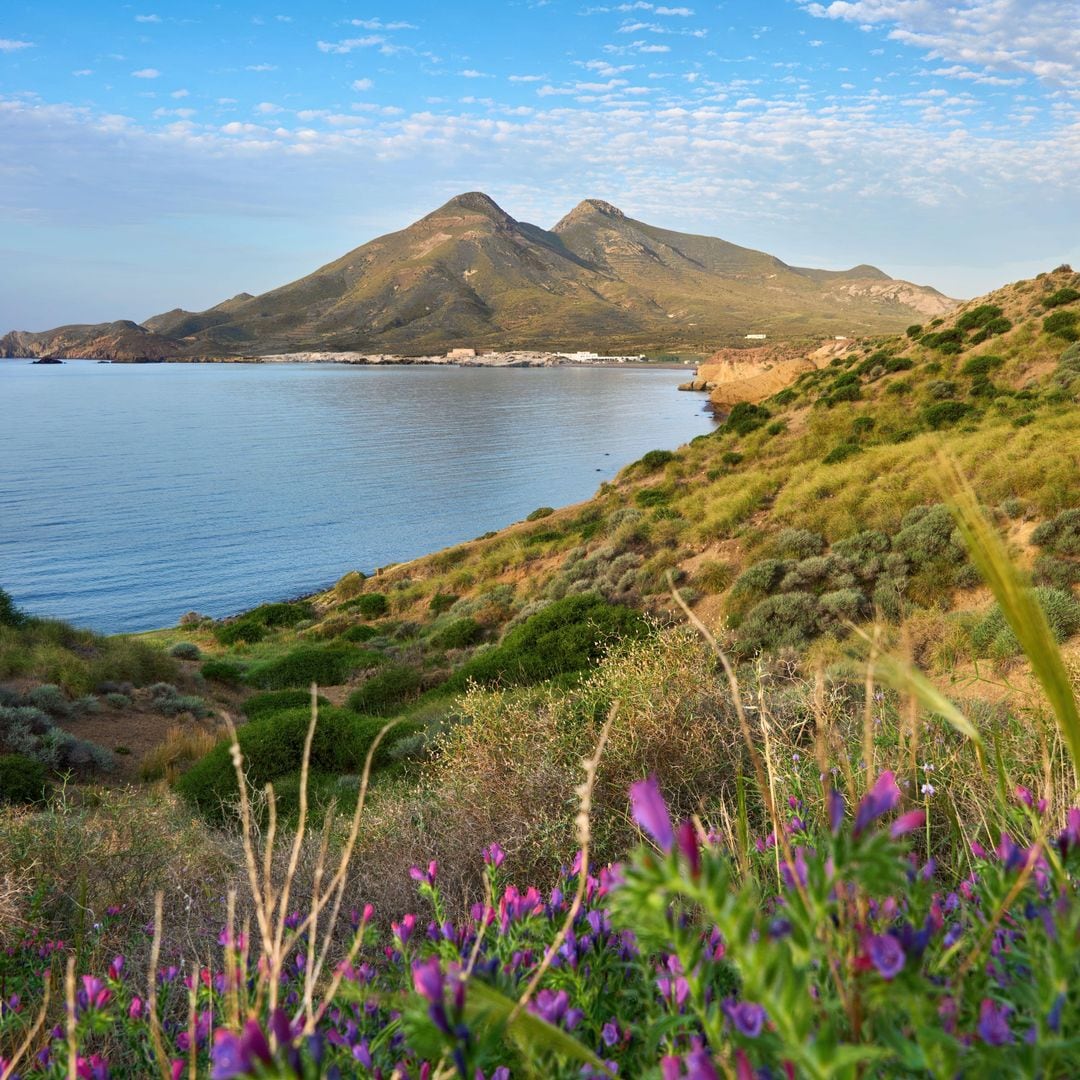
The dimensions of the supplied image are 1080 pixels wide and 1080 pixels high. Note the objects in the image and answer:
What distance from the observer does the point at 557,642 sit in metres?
14.8

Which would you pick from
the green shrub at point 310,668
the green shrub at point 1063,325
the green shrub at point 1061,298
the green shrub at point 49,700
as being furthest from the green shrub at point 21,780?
the green shrub at point 1061,298

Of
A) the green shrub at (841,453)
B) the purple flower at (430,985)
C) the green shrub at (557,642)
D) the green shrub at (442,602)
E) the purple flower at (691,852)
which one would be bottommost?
the green shrub at (442,602)

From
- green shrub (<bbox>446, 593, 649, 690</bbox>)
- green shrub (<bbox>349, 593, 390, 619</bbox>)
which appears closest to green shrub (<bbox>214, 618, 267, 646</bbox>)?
green shrub (<bbox>349, 593, 390, 619</bbox>)

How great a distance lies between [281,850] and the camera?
5.39 meters

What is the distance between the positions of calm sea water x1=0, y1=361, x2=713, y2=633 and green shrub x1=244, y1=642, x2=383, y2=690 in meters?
11.1

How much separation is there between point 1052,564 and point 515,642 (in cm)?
895

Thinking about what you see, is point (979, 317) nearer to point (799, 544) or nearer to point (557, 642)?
point (799, 544)

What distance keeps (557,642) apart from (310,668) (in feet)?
28.2

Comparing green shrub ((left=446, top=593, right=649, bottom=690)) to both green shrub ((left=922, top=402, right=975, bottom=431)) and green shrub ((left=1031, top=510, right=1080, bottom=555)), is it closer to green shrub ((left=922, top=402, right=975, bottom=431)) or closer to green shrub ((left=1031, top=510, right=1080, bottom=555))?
green shrub ((left=1031, top=510, right=1080, bottom=555))

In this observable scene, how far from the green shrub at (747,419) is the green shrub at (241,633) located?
18204 millimetres

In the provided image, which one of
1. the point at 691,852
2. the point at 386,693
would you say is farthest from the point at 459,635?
the point at 691,852

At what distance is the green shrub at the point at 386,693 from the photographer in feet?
54.3

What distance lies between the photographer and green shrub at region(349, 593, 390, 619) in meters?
26.3

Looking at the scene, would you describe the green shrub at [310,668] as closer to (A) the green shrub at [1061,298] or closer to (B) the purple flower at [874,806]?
(B) the purple flower at [874,806]
